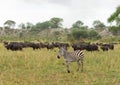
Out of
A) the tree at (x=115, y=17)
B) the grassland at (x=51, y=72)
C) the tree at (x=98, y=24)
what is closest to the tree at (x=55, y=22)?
the tree at (x=98, y=24)

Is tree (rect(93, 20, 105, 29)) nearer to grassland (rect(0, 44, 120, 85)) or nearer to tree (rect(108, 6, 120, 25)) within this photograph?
tree (rect(108, 6, 120, 25))

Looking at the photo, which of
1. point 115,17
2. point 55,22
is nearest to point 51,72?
point 115,17

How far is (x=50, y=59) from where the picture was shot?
64.3ft

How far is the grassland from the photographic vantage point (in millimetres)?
13159

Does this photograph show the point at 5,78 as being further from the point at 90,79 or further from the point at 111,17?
the point at 111,17

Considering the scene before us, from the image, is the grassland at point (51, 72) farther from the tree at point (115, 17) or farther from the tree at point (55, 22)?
the tree at point (55, 22)

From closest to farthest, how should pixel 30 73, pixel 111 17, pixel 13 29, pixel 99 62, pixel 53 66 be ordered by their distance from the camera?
pixel 30 73, pixel 53 66, pixel 99 62, pixel 111 17, pixel 13 29

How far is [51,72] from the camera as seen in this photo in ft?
51.1

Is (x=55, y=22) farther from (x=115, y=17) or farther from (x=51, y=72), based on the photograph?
(x=51, y=72)

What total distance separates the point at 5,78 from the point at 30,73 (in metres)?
1.72

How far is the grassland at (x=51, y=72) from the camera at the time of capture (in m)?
13.2

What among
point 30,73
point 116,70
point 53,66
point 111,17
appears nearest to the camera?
point 30,73

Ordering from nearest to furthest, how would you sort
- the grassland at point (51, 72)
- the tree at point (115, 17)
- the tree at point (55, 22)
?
the grassland at point (51, 72) < the tree at point (115, 17) < the tree at point (55, 22)

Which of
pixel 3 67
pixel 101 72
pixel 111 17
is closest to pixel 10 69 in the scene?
pixel 3 67
